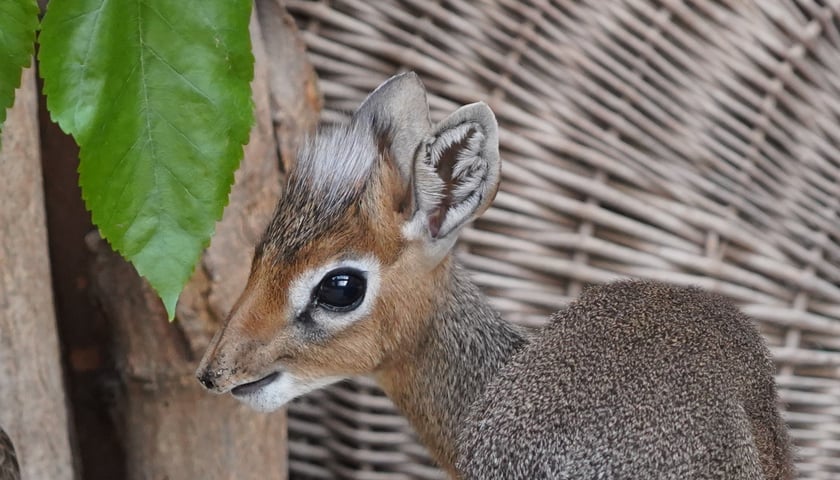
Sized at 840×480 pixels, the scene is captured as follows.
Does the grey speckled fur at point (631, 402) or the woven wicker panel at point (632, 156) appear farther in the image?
the woven wicker panel at point (632, 156)

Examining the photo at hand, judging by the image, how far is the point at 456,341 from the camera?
1.09 metres

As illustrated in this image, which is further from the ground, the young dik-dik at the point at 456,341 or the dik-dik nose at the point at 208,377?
the young dik-dik at the point at 456,341

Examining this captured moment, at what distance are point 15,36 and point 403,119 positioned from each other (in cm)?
47

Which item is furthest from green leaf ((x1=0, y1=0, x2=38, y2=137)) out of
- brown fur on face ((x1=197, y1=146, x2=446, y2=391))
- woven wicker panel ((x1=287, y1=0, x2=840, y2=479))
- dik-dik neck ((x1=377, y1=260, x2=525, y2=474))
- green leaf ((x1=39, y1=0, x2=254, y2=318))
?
woven wicker panel ((x1=287, y1=0, x2=840, y2=479))

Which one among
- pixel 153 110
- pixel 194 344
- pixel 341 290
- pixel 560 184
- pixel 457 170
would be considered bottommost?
pixel 194 344

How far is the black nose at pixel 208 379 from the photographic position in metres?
0.97

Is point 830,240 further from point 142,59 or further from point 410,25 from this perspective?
point 142,59

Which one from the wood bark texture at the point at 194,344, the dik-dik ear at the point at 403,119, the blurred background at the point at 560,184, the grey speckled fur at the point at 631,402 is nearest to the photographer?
the grey speckled fur at the point at 631,402

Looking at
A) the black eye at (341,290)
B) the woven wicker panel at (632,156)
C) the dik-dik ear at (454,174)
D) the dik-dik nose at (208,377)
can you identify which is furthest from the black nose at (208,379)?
the woven wicker panel at (632,156)

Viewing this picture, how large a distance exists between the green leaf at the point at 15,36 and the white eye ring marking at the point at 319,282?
14.6 inches

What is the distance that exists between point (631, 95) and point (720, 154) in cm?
18

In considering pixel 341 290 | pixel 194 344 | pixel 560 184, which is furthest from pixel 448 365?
pixel 560 184

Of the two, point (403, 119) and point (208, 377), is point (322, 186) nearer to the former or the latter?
point (403, 119)

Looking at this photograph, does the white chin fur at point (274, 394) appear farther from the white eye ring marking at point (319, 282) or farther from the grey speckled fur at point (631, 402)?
the grey speckled fur at point (631, 402)
